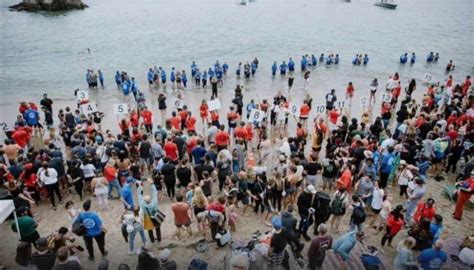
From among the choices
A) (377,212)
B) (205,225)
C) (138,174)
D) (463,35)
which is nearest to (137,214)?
(205,225)

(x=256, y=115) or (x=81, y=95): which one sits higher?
(x=81, y=95)

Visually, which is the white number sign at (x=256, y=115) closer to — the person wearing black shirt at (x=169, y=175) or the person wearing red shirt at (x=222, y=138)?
the person wearing red shirt at (x=222, y=138)

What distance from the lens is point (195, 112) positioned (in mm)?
20969

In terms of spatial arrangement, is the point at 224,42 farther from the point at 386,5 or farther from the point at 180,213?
the point at 386,5

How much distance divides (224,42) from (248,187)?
127 ft

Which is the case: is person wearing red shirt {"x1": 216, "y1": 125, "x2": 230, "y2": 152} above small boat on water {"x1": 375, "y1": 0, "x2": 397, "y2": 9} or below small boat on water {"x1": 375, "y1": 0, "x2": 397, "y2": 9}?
below

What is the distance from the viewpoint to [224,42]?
153ft

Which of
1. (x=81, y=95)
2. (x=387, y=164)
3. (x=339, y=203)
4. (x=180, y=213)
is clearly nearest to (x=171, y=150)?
(x=180, y=213)

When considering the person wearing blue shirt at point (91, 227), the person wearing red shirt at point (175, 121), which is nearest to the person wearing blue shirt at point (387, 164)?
the person wearing red shirt at point (175, 121)

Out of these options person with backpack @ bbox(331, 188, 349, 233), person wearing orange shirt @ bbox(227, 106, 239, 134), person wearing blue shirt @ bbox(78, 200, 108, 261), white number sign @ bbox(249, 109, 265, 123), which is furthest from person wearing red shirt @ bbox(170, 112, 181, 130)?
person with backpack @ bbox(331, 188, 349, 233)

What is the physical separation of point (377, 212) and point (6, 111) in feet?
71.4

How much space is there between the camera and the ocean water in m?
29.2

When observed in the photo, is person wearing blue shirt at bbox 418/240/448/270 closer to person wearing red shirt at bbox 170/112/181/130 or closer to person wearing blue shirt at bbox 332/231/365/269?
person wearing blue shirt at bbox 332/231/365/269

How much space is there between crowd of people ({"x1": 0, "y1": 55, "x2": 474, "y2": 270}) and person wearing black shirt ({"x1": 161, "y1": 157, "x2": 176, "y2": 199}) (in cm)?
3
